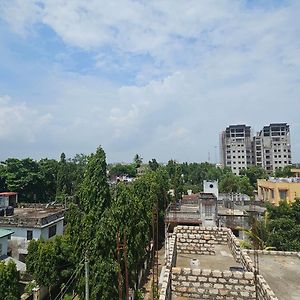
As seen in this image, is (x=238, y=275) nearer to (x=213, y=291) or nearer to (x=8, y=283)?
(x=213, y=291)

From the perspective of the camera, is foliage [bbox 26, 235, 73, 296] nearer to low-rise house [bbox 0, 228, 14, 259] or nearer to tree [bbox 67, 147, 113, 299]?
tree [bbox 67, 147, 113, 299]

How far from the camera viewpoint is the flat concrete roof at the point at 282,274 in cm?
758

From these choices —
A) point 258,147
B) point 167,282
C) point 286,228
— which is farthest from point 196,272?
point 258,147

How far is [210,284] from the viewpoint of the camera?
784 cm

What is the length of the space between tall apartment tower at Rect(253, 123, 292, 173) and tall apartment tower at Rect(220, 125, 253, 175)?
3.63 m

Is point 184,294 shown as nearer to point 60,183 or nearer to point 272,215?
point 272,215

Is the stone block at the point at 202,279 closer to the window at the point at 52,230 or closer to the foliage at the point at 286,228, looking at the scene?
the foliage at the point at 286,228

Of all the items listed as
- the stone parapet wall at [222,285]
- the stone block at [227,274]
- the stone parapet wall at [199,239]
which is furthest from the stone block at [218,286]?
the stone parapet wall at [199,239]

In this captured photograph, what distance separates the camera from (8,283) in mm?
12141

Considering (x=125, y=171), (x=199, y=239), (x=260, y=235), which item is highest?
(x=125, y=171)

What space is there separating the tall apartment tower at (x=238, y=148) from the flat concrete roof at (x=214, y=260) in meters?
89.7

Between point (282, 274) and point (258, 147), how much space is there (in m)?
93.5

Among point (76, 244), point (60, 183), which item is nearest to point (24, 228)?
point (76, 244)

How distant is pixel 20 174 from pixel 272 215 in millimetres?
29377
